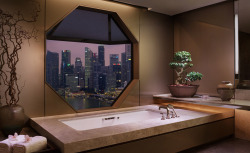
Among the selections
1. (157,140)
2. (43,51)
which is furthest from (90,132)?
(43,51)

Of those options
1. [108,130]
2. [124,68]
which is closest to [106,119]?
[108,130]

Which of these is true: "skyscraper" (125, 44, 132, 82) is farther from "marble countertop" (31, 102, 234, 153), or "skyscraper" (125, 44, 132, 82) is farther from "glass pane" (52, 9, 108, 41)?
"marble countertop" (31, 102, 234, 153)

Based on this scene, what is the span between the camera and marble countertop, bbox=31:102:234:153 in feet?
6.47

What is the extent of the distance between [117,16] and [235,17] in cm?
195

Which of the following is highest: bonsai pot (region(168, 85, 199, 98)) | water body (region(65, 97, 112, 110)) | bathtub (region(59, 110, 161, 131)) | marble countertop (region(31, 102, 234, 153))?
bonsai pot (region(168, 85, 199, 98))

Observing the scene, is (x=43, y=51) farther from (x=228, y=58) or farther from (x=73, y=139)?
(x=228, y=58)

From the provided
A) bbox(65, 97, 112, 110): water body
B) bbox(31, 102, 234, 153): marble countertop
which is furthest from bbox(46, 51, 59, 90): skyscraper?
bbox(31, 102, 234, 153): marble countertop

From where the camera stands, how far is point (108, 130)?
2281 mm

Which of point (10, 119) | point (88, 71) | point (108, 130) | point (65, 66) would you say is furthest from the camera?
point (88, 71)

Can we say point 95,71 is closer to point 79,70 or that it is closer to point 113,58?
point 79,70

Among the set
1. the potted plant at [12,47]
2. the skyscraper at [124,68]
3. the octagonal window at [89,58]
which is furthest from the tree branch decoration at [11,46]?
the skyscraper at [124,68]

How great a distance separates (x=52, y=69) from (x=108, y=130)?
5.46ft

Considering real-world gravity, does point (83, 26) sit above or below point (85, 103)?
above

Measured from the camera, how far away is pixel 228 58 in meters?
3.73
